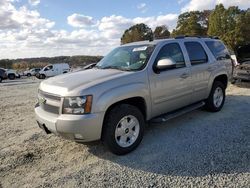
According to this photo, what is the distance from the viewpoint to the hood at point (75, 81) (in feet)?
13.6

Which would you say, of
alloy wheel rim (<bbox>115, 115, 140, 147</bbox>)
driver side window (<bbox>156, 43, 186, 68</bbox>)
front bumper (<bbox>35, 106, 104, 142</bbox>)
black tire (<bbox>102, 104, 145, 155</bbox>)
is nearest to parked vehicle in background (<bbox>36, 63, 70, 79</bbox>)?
driver side window (<bbox>156, 43, 186, 68</bbox>)

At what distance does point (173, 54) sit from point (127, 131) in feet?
6.28

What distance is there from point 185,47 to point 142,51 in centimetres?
109

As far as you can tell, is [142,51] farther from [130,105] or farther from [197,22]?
[197,22]

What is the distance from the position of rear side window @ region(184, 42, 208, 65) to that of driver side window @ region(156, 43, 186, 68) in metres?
0.31

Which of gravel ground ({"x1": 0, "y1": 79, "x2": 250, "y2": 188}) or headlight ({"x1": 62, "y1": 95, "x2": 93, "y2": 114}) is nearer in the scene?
gravel ground ({"x1": 0, "y1": 79, "x2": 250, "y2": 188})

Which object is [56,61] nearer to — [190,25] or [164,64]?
[190,25]

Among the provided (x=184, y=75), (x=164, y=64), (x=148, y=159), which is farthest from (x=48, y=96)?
(x=184, y=75)

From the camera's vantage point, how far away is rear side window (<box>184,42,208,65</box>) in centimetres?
579

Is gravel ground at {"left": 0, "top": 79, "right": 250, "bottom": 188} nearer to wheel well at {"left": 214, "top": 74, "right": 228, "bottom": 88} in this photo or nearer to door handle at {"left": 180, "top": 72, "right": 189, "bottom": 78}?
door handle at {"left": 180, "top": 72, "right": 189, "bottom": 78}

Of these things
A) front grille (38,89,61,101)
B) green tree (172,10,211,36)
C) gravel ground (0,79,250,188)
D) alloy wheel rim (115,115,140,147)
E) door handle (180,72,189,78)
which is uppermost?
green tree (172,10,211,36)

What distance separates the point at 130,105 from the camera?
450 cm

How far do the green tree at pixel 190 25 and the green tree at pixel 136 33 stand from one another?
10.4 m

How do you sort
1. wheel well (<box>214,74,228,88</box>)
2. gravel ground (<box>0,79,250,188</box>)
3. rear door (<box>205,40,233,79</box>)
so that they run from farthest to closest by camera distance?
wheel well (<box>214,74,228,88</box>), rear door (<box>205,40,233,79</box>), gravel ground (<box>0,79,250,188</box>)
